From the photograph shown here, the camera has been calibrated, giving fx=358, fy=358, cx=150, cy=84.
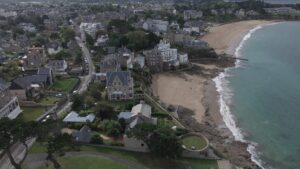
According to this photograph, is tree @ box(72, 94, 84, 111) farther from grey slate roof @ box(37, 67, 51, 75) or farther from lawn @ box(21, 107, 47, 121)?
grey slate roof @ box(37, 67, 51, 75)

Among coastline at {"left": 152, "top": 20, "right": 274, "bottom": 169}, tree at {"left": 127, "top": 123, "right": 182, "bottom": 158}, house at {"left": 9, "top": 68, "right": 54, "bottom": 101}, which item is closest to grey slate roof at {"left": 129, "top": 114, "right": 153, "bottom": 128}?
tree at {"left": 127, "top": 123, "right": 182, "bottom": 158}

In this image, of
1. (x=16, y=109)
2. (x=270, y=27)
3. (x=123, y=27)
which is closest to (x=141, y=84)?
(x=16, y=109)

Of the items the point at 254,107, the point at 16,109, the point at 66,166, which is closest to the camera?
the point at 66,166

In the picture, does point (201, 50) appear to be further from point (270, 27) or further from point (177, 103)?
point (270, 27)

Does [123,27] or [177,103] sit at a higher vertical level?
[123,27]

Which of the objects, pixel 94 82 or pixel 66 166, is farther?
pixel 94 82

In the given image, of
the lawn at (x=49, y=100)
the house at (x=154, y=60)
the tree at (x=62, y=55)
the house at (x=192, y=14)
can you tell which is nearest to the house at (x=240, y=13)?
the house at (x=192, y=14)
